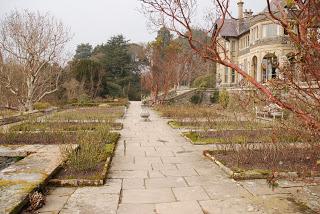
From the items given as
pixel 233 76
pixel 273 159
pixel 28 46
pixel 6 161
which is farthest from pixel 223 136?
pixel 233 76

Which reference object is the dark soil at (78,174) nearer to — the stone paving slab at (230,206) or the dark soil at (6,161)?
the dark soil at (6,161)

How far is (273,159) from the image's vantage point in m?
7.45

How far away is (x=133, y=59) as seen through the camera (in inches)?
2692

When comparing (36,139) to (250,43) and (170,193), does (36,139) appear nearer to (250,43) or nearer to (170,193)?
(170,193)

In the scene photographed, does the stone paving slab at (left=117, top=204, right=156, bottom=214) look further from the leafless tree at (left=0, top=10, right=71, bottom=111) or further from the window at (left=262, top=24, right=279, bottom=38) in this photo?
the window at (left=262, top=24, right=279, bottom=38)

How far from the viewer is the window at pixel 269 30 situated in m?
29.4

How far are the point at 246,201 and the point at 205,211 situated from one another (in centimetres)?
79

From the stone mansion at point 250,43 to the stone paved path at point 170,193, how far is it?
59.3ft

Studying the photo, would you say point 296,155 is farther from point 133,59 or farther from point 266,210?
point 133,59

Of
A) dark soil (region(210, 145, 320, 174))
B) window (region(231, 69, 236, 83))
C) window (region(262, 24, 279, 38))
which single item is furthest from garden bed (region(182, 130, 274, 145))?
window (region(231, 69, 236, 83))

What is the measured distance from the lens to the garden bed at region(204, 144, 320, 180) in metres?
6.35

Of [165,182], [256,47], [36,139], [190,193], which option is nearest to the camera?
[190,193]

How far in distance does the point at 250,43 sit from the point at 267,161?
2730 cm

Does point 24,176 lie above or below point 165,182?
above
